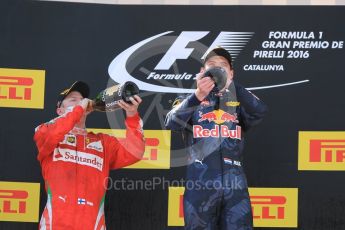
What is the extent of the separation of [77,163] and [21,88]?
0.75 metres

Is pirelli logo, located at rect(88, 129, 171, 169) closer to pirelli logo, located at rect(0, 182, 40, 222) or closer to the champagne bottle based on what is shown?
pirelli logo, located at rect(0, 182, 40, 222)

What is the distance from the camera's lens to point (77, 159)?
3.55m

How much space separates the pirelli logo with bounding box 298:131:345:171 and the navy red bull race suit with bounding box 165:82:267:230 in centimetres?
66

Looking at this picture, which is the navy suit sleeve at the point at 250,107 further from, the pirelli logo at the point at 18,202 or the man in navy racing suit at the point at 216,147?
the pirelli logo at the point at 18,202

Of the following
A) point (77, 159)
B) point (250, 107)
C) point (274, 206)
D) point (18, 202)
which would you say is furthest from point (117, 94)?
point (274, 206)

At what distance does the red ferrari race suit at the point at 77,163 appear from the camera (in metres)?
3.40

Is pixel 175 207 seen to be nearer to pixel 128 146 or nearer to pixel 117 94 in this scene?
pixel 128 146

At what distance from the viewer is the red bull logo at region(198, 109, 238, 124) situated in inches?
132

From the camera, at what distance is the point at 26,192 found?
401 cm

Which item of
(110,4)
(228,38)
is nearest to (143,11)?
(110,4)

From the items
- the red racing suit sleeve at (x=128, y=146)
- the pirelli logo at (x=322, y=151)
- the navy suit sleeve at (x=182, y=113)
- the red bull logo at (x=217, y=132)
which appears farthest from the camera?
the pirelli logo at (x=322, y=151)

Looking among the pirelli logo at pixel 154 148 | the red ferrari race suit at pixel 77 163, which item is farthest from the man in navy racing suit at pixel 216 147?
the pirelli logo at pixel 154 148

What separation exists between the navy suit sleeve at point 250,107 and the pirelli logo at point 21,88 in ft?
4.19

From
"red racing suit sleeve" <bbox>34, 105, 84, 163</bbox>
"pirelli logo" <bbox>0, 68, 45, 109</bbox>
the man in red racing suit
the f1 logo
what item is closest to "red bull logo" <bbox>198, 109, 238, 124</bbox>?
the man in red racing suit
